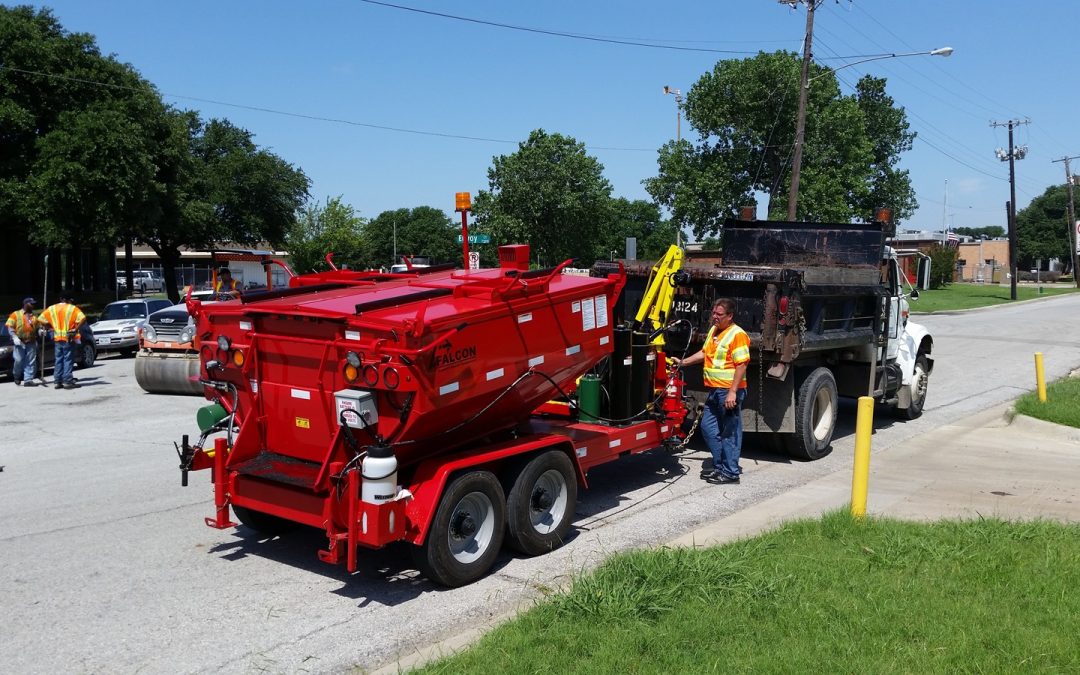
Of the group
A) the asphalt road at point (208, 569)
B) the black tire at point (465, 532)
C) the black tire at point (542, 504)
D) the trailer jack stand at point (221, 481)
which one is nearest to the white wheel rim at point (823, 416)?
the asphalt road at point (208, 569)

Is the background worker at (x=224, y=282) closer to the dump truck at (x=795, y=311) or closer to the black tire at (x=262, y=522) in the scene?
the dump truck at (x=795, y=311)

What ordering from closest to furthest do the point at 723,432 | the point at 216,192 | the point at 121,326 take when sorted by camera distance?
the point at 723,432, the point at 121,326, the point at 216,192

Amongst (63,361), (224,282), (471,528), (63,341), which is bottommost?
(471,528)

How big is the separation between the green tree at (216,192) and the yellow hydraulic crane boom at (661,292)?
91.5 ft

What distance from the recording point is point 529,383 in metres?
6.89

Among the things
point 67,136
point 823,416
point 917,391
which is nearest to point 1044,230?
point 67,136

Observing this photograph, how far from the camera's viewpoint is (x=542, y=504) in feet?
22.9

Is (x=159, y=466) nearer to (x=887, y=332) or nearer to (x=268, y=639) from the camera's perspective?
(x=268, y=639)

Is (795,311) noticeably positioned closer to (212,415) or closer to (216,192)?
(212,415)

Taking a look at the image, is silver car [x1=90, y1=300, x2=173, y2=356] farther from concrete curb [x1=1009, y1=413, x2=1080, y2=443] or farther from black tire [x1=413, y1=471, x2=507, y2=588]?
concrete curb [x1=1009, y1=413, x2=1080, y2=443]

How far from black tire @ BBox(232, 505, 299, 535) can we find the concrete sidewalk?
3075mm

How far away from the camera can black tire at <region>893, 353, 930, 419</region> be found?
1305cm

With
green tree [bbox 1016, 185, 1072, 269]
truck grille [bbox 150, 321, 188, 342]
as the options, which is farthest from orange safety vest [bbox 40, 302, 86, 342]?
green tree [bbox 1016, 185, 1072, 269]

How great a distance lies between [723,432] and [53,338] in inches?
542
